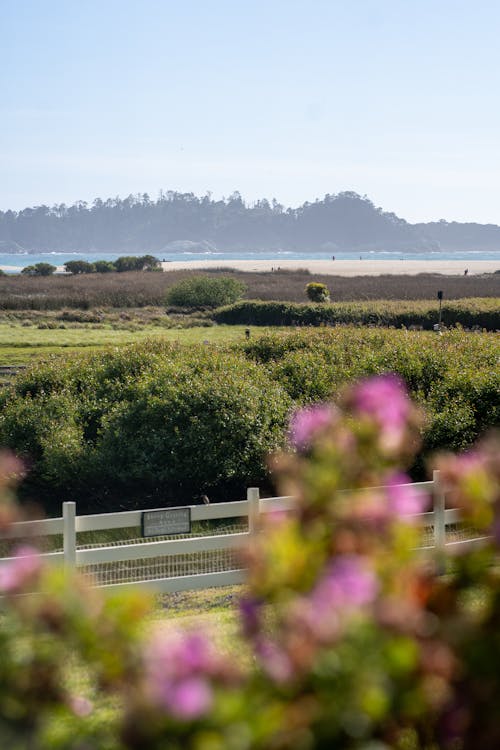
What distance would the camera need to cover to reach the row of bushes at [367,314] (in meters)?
38.9

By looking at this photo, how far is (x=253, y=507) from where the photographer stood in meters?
10.7

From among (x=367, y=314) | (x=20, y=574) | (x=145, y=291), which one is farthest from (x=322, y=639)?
(x=145, y=291)

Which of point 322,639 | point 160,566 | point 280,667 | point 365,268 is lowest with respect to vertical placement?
point 160,566

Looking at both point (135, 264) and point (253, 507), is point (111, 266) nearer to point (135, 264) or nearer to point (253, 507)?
point (135, 264)

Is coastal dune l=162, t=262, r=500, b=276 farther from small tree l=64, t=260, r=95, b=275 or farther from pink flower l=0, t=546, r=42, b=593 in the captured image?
pink flower l=0, t=546, r=42, b=593

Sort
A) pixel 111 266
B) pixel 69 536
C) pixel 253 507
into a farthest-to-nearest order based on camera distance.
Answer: pixel 111 266 < pixel 253 507 < pixel 69 536

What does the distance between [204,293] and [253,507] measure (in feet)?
154

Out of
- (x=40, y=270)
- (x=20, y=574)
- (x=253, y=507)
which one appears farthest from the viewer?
(x=40, y=270)

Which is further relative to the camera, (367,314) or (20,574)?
(367,314)

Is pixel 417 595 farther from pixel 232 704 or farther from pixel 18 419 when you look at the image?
pixel 18 419

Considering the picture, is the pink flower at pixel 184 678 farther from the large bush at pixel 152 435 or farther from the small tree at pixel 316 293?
the small tree at pixel 316 293

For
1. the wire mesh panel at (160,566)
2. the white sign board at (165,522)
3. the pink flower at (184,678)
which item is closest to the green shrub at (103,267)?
the wire mesh panel at (160,566)

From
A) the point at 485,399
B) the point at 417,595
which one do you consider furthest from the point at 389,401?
the point at 485,399

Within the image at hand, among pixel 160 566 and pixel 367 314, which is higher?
pixel 367 314
